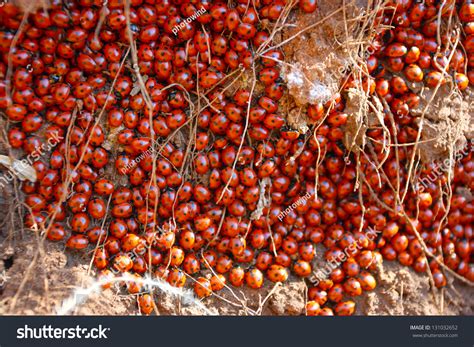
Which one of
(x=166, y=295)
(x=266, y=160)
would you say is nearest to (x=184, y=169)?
(x=266, y=160)

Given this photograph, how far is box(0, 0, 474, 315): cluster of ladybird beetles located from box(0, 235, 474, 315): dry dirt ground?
3.1 inches

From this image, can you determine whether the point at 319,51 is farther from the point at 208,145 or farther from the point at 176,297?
the point at 176,297

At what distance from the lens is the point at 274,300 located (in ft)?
10.5

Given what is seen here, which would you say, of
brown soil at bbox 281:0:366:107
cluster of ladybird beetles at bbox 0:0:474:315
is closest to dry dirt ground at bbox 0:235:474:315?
cluster of ladybird beetles at bbox 0:0:474:315

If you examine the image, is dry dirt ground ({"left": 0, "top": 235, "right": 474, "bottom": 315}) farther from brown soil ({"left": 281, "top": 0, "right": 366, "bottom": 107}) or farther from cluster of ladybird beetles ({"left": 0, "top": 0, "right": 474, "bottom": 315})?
brown soil ({"left": 281, "top": 0, "right": 366, "bottom": 107})

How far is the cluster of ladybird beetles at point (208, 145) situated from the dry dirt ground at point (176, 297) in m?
0.08

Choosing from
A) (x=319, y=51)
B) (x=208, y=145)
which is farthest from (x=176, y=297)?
(x=319, y=51)

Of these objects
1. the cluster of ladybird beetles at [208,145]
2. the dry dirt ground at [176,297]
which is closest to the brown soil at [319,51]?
the cluster of ladybird beetles at [208,145]

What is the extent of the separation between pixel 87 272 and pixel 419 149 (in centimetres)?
218

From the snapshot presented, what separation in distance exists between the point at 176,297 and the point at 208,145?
3.02ft

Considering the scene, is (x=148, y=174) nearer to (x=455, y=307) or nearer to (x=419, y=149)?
(x=419, y=149)

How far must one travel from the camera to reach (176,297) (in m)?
3.05

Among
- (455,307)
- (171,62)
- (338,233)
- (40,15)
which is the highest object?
(40,15)

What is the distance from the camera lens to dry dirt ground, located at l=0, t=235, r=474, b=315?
2.80 meters
